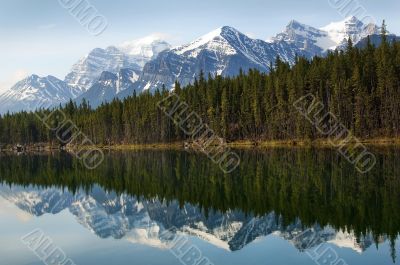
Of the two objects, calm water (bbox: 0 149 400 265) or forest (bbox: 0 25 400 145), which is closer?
calm water (bbox: 0 149 400 265)

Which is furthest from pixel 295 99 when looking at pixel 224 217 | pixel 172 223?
pixel 172 223

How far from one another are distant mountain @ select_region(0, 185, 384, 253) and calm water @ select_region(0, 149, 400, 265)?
0.24ft

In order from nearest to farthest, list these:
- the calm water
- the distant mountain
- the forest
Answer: the calm water, the distant mountain, the forest

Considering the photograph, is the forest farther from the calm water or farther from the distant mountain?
the distant mountain

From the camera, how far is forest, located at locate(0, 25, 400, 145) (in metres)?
108

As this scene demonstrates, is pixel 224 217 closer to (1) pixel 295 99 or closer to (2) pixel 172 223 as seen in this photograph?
(2) pixel 172 223

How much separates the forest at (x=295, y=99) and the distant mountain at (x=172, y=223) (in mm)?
71847

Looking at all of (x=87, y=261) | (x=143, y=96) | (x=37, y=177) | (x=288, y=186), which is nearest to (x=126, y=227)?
(x=87, y=261)

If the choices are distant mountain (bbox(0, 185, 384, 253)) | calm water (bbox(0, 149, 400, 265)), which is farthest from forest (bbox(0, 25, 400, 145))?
distant mountain (bbox(0, 185, 384, 253))

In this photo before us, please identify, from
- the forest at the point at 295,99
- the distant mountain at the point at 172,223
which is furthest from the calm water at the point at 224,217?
the forest at the point at 295,99

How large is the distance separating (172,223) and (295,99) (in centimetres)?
9524

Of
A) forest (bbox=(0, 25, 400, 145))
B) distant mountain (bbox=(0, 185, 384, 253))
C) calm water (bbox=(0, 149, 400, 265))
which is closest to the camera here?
calm water (bbox=(0, 149, 400, 265))

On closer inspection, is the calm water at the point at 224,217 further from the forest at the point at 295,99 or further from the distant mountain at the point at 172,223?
the forest at the point at 295,99

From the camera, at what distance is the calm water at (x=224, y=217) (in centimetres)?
2695
